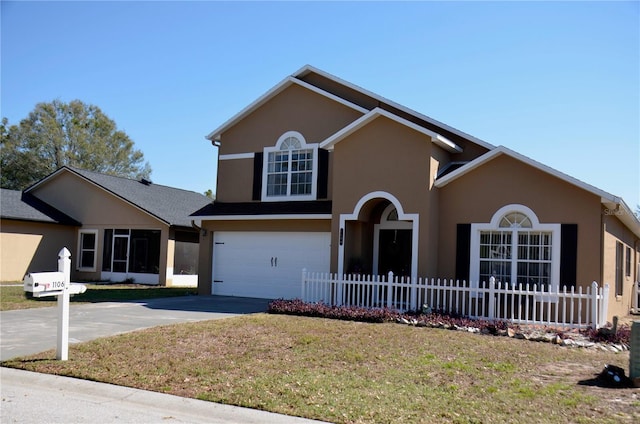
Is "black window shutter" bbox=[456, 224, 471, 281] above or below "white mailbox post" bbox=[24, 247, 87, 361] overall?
above

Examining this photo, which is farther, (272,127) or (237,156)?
(237,156)

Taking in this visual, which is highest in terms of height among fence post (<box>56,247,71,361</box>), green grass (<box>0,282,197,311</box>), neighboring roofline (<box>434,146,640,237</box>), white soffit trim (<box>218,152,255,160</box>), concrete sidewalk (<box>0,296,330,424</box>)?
white soffit trim (<box>218,152,255,160</box>)

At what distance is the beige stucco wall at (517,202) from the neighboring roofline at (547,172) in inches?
6.9

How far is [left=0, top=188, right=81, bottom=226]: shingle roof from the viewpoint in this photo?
25406mm

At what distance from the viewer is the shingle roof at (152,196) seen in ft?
85.4

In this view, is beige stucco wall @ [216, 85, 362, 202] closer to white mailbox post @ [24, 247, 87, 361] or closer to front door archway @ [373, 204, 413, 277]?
front door archway @ [373, 204, 413, 277]

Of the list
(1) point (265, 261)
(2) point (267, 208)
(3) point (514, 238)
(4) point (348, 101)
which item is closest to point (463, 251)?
(3) point (514, 238)

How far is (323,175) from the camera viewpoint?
1928 cm

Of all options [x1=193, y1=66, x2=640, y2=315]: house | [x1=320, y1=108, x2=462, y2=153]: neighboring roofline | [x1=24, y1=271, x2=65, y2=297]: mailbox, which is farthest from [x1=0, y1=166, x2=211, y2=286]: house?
[x1=24, y1=271, x2=65, y2=297]: mailbox

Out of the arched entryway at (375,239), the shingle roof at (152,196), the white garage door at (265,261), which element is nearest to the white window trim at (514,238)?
the arched entryway at (375,239)

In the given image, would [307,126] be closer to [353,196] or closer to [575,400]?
[353,196]

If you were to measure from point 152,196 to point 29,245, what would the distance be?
5973 mm

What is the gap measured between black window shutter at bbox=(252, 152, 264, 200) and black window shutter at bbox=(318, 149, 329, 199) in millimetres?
2417

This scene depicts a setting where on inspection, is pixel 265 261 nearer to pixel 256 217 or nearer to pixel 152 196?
pixel 256 217
